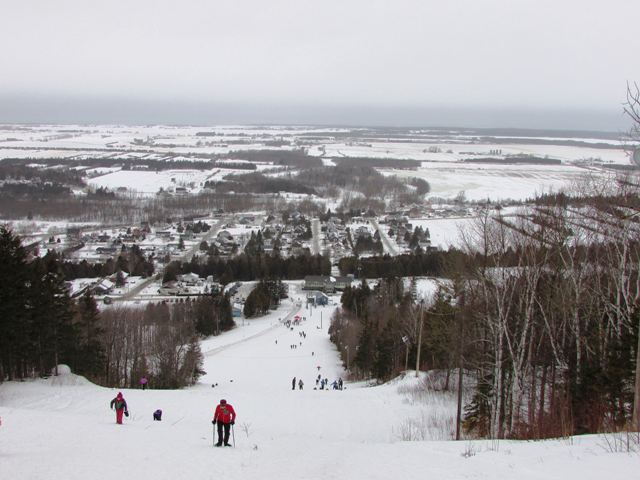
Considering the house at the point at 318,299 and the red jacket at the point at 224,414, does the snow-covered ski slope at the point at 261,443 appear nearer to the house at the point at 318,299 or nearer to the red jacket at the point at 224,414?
the red jacket at the point at 224,414

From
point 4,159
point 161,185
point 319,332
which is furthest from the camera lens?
point 4,159

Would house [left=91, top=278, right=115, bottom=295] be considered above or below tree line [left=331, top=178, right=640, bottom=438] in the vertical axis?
below

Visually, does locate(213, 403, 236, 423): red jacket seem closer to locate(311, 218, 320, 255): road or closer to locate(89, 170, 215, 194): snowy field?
locate(311, 218, 320, 255): road

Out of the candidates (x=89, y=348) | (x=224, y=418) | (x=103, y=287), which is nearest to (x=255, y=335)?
(x=89, y=348)

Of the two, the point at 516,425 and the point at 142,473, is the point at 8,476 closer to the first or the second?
the point at 142,473

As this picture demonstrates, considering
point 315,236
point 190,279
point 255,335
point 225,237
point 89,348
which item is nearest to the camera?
point 89,348

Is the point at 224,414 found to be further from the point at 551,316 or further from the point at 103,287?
the point at 103,287

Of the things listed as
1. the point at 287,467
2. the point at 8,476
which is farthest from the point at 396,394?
the point at 8,476

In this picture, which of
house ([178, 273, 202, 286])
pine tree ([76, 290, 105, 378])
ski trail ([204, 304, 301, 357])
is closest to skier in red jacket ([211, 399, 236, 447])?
pine tree ([76, 290, 105, 378])
